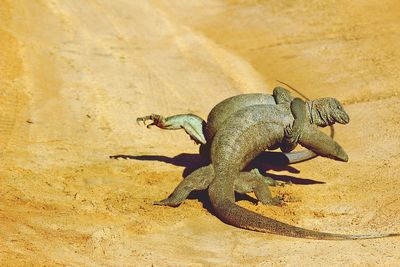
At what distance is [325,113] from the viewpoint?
10961 mm

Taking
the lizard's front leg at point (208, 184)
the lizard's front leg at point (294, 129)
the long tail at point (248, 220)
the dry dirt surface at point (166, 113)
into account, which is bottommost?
the dry dirt surface at point (166, 113)

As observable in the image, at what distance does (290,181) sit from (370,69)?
573 centimetres

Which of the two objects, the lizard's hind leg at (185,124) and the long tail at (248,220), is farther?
the lizard's hind leg at (185,124)

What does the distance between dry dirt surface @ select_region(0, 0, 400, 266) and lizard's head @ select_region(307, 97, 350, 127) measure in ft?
3.31

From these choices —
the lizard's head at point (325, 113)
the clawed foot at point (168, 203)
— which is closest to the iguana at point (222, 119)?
the lizard's head at point (325, 113)

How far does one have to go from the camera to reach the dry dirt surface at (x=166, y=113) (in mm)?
8773

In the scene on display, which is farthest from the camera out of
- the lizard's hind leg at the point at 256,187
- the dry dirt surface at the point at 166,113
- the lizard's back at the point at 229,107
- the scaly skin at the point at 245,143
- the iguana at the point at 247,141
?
the lizard's back at the point at 229,107

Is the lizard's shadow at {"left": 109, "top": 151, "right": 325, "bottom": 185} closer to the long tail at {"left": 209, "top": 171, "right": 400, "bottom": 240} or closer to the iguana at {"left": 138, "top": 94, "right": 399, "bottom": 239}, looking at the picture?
the iguana at {"left": 138, "top": 94, "right": 399, "bottom": 239}

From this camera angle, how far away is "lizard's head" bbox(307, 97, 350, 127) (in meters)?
11.0

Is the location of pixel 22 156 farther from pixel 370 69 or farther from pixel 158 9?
pixel 158 9

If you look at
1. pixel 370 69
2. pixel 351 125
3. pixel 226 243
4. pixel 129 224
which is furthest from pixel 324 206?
pixel 370 69

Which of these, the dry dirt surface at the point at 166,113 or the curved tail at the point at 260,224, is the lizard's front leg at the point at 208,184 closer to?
the dry dirt surface at the point at 166,113

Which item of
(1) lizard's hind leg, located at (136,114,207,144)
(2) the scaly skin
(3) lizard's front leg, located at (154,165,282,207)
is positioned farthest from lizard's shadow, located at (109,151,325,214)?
(3) lizard's front leg, located at (154,165,282,207)

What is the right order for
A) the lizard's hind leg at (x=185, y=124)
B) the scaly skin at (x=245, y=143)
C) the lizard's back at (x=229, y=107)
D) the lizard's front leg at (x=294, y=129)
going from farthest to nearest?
the lizard's hind leg at (x=185, y=124)
the lizard's back at (x=229, y=107)
the lizard's front leg at (x=294, y=129)
the scaly skin at (x=245, y=143)
